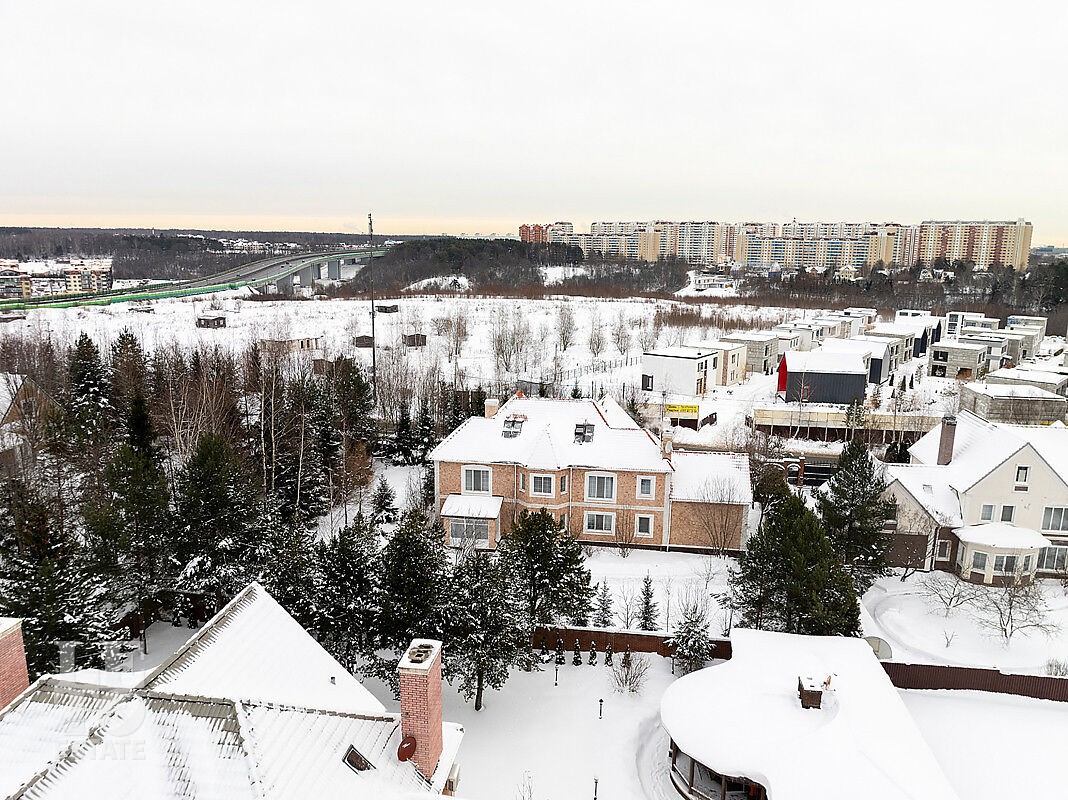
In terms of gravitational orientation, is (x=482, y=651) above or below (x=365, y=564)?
below

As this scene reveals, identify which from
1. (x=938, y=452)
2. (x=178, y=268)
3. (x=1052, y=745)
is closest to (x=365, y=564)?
(x=1052, y=745)

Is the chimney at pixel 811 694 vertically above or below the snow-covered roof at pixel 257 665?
below

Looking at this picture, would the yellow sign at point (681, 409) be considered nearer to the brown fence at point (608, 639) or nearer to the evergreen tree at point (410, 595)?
the brown fence at point (608, 639)

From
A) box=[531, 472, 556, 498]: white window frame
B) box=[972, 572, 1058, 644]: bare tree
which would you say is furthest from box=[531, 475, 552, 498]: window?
box=[972, 572, 1058, 644]: bare tree

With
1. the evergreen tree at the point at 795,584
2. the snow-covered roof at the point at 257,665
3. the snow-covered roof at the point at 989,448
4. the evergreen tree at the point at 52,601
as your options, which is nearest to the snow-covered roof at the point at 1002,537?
the snow-covered roof at the point at 989,448

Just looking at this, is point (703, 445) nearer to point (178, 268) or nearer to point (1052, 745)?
point (1052, 745)

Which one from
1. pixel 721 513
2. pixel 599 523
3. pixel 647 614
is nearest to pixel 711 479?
pixel 721 513
